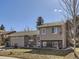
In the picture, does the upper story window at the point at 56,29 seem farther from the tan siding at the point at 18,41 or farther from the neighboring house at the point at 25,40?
the tan siding at the point at 18,41

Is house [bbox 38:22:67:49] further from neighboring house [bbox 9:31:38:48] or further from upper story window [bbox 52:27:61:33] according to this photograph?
neighboring house [bbox 9:31:38:48]

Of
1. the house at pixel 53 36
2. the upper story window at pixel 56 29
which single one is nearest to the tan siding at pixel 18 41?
the house at pixel 53 36

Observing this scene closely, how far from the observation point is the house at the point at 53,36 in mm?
49438

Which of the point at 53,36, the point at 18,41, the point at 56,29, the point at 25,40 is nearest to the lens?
the point at 56,29

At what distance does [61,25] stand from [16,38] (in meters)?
21.8

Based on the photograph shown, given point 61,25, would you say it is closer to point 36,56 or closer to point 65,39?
point 65,39

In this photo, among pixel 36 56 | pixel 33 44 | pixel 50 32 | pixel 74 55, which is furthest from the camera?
pixel 33 44

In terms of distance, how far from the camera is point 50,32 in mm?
52781

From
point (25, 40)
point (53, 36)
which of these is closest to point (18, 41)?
point (25, 40)

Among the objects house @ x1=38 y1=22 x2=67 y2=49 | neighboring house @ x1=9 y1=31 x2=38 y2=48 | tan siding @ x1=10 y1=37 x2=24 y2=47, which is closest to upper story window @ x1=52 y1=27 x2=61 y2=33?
house @ x1=38 y1=22 x2=67 y2=49

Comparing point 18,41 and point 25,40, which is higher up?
point 25,40

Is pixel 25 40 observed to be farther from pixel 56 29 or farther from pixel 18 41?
pixel 56 29

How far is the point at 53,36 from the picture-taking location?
52.1 metres

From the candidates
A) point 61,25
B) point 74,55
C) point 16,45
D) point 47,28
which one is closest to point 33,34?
point 16,45
